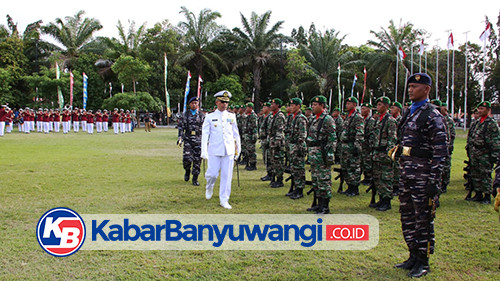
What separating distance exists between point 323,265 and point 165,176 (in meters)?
6.56

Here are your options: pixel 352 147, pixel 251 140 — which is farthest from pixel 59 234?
pixel 251 140

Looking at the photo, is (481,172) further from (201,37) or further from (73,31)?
(73,31)

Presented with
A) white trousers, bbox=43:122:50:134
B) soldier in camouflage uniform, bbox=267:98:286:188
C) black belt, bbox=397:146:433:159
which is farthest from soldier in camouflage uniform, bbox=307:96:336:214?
white trousers, bbox=43:122:50:134

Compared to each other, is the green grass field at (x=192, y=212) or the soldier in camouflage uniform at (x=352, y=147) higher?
the soldier in camouflage uniform at (x=352, y=147)

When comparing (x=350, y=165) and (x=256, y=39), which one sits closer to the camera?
(x=350, y=165)

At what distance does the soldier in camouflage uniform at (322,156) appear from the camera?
20.7ft

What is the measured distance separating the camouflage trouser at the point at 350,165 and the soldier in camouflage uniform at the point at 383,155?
1.00 m

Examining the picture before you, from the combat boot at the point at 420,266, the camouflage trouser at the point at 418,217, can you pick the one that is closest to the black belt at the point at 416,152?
the camouflage trouser at the point at 418,217

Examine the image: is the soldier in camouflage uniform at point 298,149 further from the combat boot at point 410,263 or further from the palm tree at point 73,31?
the palm tree at point 73,31

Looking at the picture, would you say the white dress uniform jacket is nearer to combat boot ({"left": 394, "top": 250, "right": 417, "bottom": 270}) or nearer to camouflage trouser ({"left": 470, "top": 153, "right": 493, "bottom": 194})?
combat boot ({"left": 394, "top": 250, "right": 417, "bottom": 270})

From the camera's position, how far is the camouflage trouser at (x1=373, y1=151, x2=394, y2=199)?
683 centimetres

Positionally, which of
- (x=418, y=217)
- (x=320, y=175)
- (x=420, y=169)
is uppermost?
(x=420, y=169)

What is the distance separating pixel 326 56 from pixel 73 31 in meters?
28.2

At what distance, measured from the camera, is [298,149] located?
7684 millimetres
